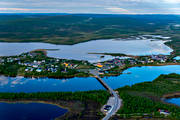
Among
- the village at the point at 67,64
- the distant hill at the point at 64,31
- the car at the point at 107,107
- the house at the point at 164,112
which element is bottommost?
the house at the point at 164,112

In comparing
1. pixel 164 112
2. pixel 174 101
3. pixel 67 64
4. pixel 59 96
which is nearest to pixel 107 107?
pixel 164 112

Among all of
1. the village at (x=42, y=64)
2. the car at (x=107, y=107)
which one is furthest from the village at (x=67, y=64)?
the car at (x=107, y=107)

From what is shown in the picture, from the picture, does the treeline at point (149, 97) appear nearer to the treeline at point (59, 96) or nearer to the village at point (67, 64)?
the treeline at point (59, 96)

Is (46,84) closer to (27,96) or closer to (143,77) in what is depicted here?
(27,96)

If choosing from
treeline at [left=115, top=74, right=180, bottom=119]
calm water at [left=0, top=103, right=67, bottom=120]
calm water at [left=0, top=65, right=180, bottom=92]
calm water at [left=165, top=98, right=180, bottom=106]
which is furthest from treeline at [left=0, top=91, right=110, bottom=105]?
calm water at [left=165, top=98, right=180, bottom=106]

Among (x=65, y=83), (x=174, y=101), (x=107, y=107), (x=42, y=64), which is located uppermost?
(x=42, y=64)

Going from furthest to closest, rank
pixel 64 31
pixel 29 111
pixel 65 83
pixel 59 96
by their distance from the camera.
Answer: pixel 64 31 → pixel 65 83 → pixel 59 96 → pixel 29 111

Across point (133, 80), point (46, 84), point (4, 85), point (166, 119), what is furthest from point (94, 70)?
point (166, 119)

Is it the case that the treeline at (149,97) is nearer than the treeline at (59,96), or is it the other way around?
the treeline at (149,97)

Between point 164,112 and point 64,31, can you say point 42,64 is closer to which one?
point 164,112
